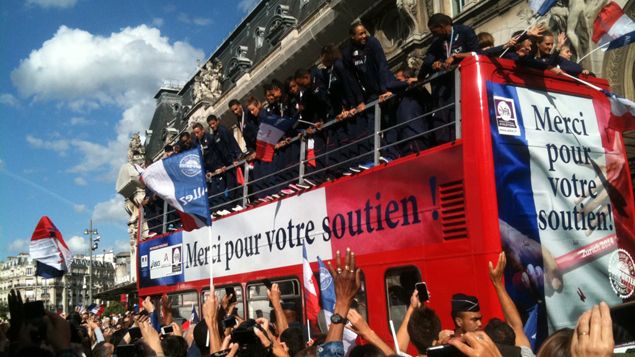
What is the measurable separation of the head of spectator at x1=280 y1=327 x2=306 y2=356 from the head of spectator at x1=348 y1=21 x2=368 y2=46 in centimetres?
423

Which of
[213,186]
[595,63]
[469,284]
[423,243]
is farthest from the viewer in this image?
[595,63]

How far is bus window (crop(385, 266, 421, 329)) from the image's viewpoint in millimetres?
6252

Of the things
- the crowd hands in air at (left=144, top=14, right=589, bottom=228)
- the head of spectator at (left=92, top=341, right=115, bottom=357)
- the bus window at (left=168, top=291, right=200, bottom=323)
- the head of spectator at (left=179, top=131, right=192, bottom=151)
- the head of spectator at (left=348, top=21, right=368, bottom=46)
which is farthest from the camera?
the head of spectator at (left=179, top=131, right=192, bottom=151)

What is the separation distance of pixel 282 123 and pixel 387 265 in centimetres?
337

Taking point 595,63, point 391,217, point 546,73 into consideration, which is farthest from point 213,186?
point 595,63

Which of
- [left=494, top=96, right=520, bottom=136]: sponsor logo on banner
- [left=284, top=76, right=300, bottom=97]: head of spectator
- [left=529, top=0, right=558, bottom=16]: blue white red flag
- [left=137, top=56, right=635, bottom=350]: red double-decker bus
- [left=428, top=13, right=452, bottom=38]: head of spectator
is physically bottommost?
[left=137, top=56, right=635, bottom=350]: red double-decker bus

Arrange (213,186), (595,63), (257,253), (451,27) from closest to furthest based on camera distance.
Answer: (451,27) → (257,253) → (213,186) → (595,63)

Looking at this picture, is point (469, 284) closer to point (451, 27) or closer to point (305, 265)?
point (305, 265)

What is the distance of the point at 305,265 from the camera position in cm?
715

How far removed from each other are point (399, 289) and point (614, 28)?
135 inches

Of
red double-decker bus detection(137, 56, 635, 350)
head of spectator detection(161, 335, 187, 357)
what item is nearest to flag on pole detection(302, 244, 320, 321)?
red double-decker bus detection(137, 56, 635, 350)

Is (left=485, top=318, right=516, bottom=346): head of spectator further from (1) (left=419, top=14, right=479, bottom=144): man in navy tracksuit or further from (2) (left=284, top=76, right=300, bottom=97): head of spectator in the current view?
(2) (left=284, top=76, right=300, bottom=97): head of spectator

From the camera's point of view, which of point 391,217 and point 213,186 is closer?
point 391,217

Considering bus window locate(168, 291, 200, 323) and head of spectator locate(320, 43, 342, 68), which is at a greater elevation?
head of spectator locate(320, 43, 342, 68)
